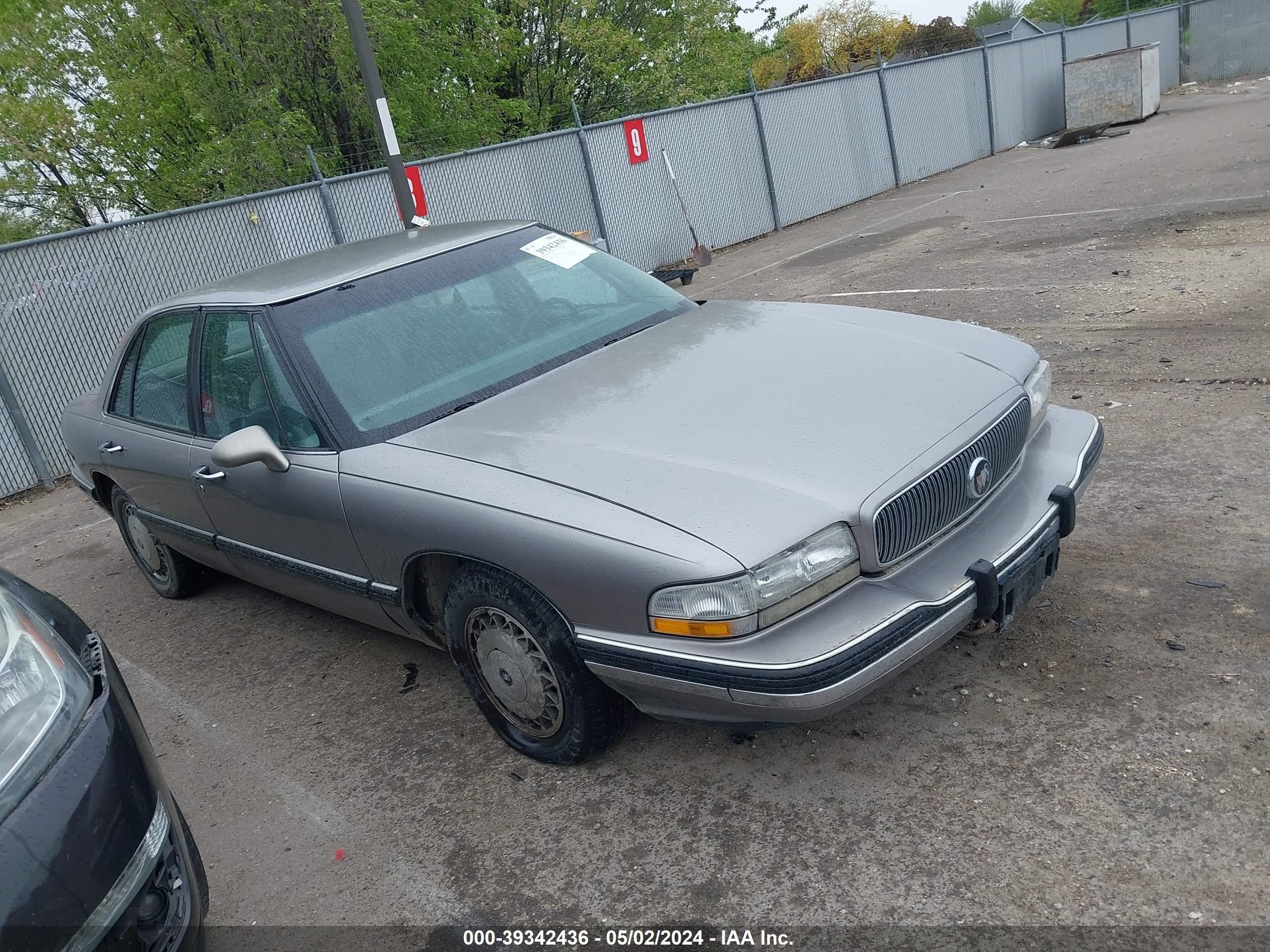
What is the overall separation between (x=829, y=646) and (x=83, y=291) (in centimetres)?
909

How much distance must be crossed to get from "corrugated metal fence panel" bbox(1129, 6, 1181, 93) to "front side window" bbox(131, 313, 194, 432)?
30421mm

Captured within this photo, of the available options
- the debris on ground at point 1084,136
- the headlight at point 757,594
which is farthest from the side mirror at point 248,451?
the debris on ground at point 1084,136

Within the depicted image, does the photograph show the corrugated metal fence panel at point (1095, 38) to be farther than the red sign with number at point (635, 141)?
Yes

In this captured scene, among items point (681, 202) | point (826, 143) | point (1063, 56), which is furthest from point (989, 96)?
point (681, 202)

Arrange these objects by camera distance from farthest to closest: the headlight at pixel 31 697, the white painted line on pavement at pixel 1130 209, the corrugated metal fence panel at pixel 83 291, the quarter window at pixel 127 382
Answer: the white painted line on pavement at pixel 1130 209
the corrugated metal fence panel at pixel 83 291
the quarter window at pixel 127 382
the headlight at pixel 31 697

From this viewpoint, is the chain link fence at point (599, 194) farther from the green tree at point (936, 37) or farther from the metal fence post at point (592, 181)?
the green tree at point (936, 37)

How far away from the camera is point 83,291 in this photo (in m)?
9.32

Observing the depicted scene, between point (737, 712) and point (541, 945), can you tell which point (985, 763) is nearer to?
point (737, 712)

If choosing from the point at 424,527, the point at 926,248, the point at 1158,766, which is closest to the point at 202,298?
the point at 424,527

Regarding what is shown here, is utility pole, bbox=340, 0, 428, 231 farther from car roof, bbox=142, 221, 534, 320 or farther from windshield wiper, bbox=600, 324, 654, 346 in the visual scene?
windshield wiper, bbox=600, 324, 654, 346

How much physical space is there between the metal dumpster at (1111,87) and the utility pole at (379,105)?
56.6 ft

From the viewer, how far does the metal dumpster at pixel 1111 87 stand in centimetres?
2127

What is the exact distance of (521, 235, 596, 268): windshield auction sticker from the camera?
426 cm

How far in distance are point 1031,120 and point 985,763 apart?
2364cm
